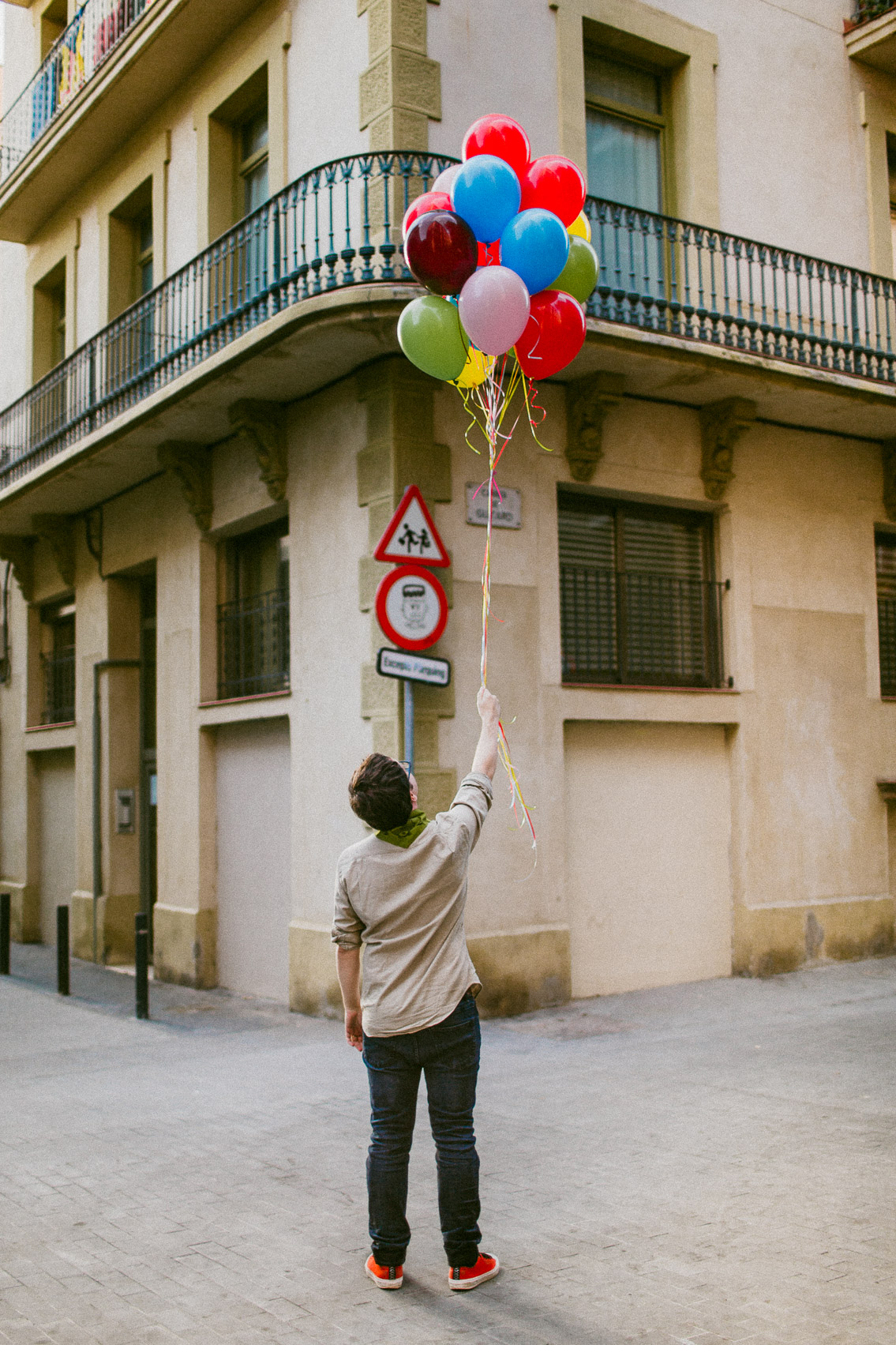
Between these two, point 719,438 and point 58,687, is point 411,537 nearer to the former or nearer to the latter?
point 719,438

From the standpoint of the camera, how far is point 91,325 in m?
14.5

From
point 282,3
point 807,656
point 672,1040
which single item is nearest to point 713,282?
point 807,656

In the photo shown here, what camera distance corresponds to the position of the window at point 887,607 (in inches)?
484

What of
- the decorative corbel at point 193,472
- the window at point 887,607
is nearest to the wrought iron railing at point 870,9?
the window at point 887,607

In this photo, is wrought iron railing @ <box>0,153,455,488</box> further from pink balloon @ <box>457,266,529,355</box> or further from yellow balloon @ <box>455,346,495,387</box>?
pink balloon @ <box>457,266,529,355</box>

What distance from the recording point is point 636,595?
34.6ft

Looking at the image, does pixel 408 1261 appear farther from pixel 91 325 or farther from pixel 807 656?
pixel 91 325

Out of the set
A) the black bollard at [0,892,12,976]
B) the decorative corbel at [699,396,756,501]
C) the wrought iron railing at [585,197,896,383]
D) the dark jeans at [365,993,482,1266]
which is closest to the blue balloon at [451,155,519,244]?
the wrought iron railing at [585,197,896,383]

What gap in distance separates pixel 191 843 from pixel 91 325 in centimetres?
680

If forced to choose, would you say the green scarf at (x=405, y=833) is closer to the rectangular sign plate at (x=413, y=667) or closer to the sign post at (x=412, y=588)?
the rectangular sign plate at (x=413, y=667)

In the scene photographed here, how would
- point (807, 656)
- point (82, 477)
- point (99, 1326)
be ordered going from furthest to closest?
point (82, 477), point (807, 656), point (99, 1326)

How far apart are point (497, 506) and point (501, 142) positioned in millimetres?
3488

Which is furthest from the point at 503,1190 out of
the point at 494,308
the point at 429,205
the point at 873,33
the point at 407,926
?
the point at 873,33

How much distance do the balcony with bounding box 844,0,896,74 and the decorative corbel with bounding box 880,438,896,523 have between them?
4.04 m
